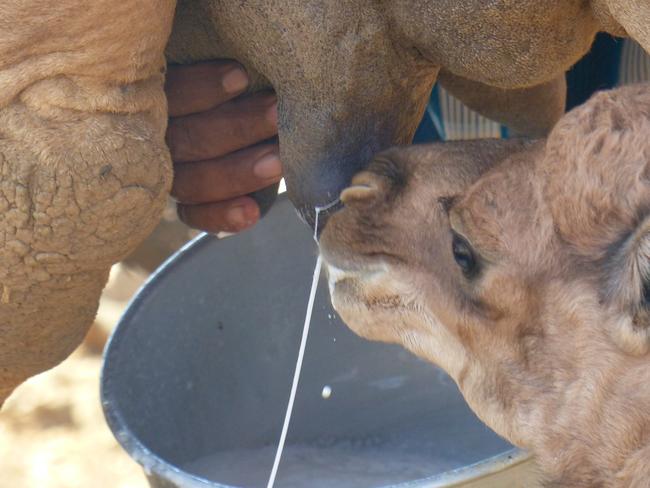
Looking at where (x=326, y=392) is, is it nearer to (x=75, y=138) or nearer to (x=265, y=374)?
(x=265, y=374)

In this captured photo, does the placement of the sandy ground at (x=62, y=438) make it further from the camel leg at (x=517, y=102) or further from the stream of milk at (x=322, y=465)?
the camel leg at (x=517, y=102)

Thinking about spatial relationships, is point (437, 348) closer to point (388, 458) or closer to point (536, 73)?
point (536, 73)

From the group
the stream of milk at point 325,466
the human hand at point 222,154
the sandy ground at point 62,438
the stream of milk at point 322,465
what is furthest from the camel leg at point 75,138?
the sandy ground at point 62,438

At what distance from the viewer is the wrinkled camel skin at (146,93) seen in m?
1.52

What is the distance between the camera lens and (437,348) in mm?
1468

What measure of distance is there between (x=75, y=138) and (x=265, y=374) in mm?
1002

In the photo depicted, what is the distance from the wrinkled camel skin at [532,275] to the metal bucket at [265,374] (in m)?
0.71

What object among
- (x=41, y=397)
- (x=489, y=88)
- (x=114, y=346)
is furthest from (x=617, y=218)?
(x=41, y=397)

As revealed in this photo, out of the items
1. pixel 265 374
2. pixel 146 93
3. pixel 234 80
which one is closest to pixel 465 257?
pixel 146 93

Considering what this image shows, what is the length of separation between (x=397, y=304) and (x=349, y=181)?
0.95ft

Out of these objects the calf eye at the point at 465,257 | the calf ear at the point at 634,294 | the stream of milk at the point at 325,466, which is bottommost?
the stream of milk at the point at 325,466

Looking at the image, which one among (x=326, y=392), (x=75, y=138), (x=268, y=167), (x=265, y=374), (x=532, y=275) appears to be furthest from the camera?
(x=265, y=374)

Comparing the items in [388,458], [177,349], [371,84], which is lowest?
[388,458]

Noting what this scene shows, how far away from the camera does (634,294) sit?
3.72 feet
